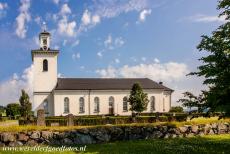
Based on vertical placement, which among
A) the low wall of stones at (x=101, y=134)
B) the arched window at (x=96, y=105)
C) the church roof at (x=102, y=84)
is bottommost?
the low wall of stones at (x=101, y=134)

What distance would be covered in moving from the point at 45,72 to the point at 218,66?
5427 cm

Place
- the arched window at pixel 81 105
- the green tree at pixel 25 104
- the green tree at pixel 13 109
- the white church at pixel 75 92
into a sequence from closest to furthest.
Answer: the white church at pixel 75 92 → the green tree at pixel 25 104 → the arched window at pixel 81 105 → the green tree at pixel 13 109

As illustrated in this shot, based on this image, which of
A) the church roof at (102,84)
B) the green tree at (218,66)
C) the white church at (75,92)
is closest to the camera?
the green tree at (218,66)

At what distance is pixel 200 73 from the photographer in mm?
18172

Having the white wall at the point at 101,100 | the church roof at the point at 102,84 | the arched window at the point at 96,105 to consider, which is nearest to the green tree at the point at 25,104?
the white wall at the point at 101,100

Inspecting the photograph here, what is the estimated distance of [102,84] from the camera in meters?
73.5

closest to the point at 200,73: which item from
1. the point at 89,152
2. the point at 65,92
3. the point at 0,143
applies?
the point at 89,152

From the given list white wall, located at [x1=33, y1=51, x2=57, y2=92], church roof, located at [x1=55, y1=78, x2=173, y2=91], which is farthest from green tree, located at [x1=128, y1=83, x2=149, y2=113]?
white wall, located at [x1=33, y1=51, x2=57, y2=92]

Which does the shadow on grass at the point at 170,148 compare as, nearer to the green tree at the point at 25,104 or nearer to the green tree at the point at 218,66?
the green tree at the point at 218,66

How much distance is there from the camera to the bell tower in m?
68.2

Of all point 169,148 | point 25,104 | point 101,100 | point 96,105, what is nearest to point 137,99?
point 101,100

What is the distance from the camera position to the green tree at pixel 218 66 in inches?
677

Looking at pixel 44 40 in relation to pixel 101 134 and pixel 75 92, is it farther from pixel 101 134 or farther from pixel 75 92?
pixel 101 134

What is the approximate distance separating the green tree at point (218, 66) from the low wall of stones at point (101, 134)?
5.94m
